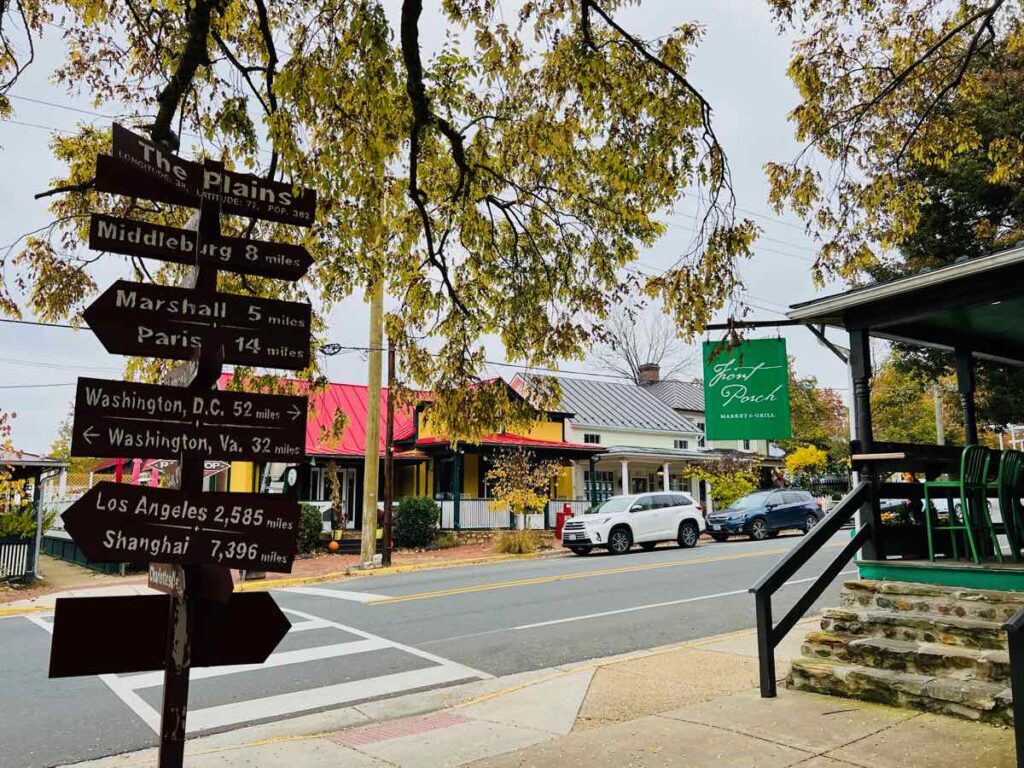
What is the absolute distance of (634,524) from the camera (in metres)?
23.1

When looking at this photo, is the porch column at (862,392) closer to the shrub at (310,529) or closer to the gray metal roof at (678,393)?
the shrub at (310,529)

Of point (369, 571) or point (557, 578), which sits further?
point (369, 571)

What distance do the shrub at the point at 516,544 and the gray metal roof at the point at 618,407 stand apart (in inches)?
437

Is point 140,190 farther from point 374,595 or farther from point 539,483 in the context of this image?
point 539,483

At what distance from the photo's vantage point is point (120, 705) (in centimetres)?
764

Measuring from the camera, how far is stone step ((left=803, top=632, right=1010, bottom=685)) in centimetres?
577

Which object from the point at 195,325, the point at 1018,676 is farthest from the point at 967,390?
the point at 195,325

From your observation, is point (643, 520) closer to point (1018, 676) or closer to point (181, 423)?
point (1018, 676)

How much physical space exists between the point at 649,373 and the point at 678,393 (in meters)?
3.01

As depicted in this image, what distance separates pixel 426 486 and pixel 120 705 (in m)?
23.5

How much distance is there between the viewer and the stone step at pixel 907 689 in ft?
18.0

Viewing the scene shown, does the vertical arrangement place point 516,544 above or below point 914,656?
below

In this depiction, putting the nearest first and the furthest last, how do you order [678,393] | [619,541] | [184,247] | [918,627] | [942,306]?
[184,247], [918,627], [942,306], [619,541], [678,393]

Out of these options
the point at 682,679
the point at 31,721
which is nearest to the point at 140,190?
the point at 31,721
